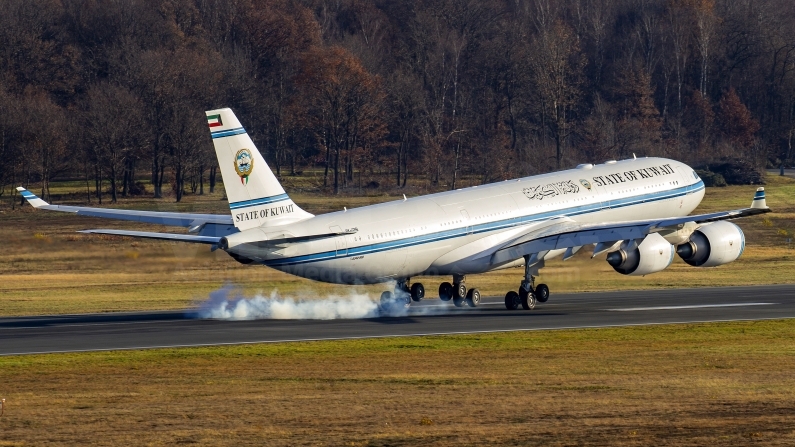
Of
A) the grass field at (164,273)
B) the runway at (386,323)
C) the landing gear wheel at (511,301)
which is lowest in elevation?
the runway at (386,323)

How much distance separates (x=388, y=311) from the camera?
5181 cm

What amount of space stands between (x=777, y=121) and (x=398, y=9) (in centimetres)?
5793

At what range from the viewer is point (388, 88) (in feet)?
486

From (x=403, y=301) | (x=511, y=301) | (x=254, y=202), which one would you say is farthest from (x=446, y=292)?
(x=254, y=202)

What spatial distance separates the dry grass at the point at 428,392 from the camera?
24891mm

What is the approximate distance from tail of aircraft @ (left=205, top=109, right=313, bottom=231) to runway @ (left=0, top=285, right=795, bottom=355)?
161 inches

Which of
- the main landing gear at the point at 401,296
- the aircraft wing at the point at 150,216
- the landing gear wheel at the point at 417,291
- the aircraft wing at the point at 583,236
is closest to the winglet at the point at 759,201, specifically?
the aircraft wing at the point at 583,236

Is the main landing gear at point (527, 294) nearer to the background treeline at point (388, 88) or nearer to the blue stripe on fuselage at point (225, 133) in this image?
the blue stripe on fuselage at point (225, 133)

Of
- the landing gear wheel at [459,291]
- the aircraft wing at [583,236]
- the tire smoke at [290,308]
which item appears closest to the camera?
the aircraft wing at [583,236]

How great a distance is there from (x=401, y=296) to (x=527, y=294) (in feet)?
17.0

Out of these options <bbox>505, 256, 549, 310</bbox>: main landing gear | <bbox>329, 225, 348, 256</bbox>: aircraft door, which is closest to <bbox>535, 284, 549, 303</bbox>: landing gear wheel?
<bbox>505, 256, 549, 310</bbox>: main landing gear

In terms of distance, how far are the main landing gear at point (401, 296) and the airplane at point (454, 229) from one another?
2.0 inches

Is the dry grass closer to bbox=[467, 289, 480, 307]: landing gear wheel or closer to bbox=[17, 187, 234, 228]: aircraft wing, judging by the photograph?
bbox=[467, 289, 480, 307]: landing gear wheel

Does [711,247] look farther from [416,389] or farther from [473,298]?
[416,389]
